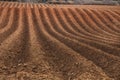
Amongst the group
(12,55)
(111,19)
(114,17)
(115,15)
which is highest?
(115,15)

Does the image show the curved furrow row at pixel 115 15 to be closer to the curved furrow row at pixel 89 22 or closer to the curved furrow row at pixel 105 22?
the curved furrow row at pixel 105 22

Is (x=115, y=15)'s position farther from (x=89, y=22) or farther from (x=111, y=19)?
(x=89, y=22)

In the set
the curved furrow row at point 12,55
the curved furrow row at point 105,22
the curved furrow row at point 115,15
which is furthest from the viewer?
the curved furrow row at point 115,15

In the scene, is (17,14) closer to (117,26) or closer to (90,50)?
(117,26)

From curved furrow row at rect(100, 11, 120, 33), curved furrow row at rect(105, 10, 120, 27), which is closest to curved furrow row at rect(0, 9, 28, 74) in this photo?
curved furrow row at rect(100, 11, 120, 33)

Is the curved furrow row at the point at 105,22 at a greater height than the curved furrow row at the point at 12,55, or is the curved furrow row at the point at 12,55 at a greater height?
the curved furrow row at the point at 105,22

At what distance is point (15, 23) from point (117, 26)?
728cm

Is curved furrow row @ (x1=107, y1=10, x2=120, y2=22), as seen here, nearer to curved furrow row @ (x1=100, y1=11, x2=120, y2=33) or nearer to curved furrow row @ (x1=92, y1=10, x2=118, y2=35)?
curved furrow row @ (x1=100, y1=11, x2=120, y2=33)

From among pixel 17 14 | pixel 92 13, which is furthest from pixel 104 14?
pixel 17 14

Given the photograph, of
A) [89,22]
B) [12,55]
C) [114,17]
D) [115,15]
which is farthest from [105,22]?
[12,55]

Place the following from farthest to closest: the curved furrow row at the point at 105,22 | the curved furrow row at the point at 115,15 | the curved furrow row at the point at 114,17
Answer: the curved furrow row at the point at 115,15 < the curved furrow row at the point at 114,17 < the curved furrow row at the point at 105,22

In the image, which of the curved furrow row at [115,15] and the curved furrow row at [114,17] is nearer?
the curved furrow row at [114,17]

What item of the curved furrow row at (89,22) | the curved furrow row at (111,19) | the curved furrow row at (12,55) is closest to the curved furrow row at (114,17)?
the curved furrow row at (111,19)

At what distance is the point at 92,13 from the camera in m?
27.7
